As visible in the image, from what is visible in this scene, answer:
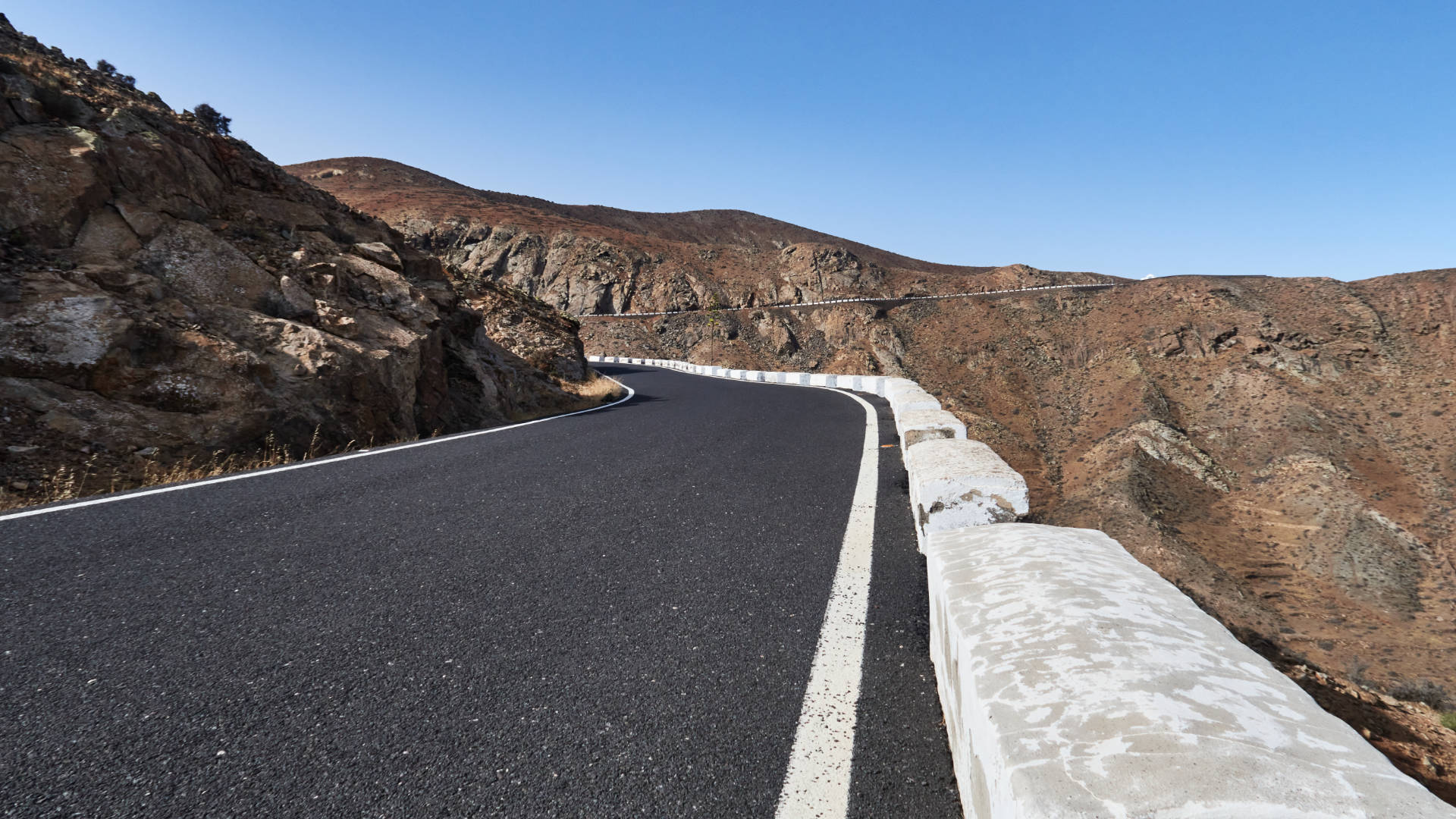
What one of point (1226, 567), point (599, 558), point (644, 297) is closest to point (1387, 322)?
point (1226, 567)

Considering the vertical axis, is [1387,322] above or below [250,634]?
above

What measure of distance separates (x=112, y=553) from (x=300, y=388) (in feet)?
17.3

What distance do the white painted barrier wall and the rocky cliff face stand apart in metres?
7.51

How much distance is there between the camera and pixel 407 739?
74.5 inches

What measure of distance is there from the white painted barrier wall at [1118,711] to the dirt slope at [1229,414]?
157 cm

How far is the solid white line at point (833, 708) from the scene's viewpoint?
1691 millimetres

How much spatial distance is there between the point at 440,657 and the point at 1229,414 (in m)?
36.5

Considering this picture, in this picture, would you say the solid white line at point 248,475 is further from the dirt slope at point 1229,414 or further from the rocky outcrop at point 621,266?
the rocky outcrop at point 621,266

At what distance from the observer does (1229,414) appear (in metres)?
29.4

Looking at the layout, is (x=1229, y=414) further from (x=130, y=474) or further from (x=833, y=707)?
(x=130, y=474)

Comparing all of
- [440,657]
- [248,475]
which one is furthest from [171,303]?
[440,657]

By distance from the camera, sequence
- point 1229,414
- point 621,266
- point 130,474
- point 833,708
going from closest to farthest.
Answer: point 833,708 → point 130,474 → point 1229,414 → point 621,266

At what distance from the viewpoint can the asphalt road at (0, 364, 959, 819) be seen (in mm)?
1713

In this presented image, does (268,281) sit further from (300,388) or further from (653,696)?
(653,696)
